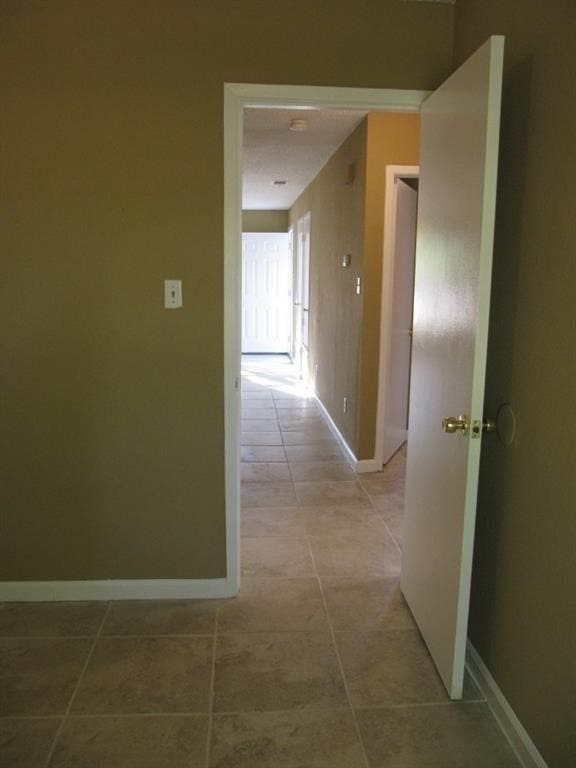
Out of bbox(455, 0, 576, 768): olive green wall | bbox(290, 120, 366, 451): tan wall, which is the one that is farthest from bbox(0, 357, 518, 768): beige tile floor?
bbox(290, 120, 366, 451): tan wall

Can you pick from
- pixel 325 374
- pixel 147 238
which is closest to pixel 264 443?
pixel 325 374

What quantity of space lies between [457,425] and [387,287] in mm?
2444

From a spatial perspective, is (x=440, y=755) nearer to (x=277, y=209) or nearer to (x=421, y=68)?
(x=421, y=68)

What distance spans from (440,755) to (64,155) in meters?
2.36

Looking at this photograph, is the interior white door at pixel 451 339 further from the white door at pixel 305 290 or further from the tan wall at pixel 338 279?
the white door at pixel 305 290

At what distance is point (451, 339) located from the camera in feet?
6.45

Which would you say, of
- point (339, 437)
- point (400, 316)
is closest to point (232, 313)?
point (400, 316)

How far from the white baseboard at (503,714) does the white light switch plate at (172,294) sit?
5.46ft

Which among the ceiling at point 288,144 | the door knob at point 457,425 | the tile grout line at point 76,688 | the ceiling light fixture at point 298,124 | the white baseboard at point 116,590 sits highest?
the ceiling at point 288,144

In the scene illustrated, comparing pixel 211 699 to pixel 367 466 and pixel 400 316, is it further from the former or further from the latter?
pixel 400 316

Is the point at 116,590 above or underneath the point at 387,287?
underneath

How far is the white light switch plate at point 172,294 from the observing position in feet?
7.94

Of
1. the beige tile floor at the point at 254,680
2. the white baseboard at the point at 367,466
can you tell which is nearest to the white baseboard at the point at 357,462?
the white baseboard at the point at 367,466

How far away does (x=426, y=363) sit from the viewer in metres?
2.26
